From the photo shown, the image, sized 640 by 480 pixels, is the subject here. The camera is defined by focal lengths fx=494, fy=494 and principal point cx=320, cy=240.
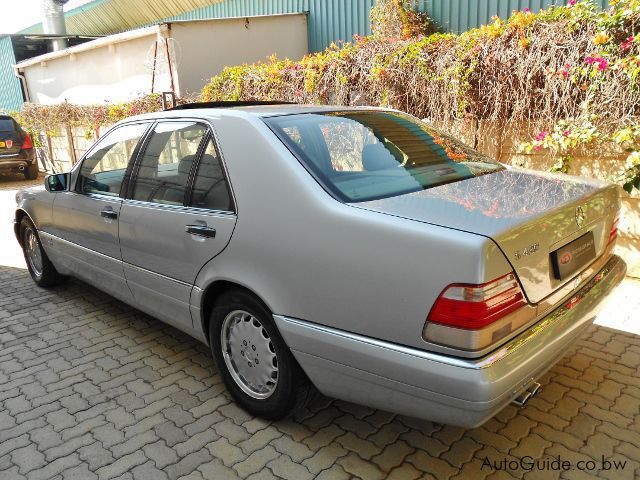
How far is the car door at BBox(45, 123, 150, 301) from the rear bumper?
1769 millimetres

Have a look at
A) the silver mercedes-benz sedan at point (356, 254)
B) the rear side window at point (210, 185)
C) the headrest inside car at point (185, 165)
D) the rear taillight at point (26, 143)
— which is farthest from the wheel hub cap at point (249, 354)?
the rear taillight at point (26, 143)

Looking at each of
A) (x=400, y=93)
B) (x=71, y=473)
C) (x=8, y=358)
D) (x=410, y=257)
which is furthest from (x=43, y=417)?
(x=400, y=93)

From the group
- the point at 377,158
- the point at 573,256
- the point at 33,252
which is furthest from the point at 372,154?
the point at 33,252

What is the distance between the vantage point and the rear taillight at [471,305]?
182cm

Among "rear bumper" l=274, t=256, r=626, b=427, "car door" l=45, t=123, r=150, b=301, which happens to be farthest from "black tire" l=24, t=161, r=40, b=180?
"rear bumper" l=274, t=256, r=626, b=427

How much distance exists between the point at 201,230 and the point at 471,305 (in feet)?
5.01

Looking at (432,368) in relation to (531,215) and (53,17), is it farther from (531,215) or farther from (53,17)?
(53,17)

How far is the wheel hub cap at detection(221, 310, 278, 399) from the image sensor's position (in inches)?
103

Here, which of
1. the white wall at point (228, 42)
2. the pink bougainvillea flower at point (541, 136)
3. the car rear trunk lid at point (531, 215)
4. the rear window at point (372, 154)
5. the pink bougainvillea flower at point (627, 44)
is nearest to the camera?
the car rear trunk lid at point (531, 215)

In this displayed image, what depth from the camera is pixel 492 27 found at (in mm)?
4785

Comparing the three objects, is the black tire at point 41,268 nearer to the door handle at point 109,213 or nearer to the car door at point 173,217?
the door handle at point 109,213

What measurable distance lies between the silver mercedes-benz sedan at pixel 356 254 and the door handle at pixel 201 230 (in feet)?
0.04

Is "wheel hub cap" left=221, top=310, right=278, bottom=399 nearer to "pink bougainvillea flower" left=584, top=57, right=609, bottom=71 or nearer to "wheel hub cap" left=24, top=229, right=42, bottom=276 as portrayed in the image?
"wheel hub cap" left=24, top=229, right=42, bottom=276

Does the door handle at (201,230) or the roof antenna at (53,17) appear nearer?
the door handle at (201,230)
